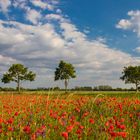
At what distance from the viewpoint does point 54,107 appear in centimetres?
1298

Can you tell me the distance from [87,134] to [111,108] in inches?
191

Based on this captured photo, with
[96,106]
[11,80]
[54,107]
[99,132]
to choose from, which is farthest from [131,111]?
[11,80]

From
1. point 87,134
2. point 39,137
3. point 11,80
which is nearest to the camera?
point 39,137

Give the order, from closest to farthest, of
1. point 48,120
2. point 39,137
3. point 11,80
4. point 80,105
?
1. point 39,137
2. point 48,120
3. point 80,105
4. point 11,80

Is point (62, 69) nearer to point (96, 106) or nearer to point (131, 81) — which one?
point (131, 81)

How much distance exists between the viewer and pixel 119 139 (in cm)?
715

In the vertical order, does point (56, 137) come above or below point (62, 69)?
below

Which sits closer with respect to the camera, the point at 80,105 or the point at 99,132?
the point at 99,132

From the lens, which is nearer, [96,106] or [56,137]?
[56,137]

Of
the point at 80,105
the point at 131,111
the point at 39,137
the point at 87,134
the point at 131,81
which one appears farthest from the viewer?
the point at 131,81

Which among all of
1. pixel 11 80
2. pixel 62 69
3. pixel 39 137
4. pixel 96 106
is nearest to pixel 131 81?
pixel 62 69

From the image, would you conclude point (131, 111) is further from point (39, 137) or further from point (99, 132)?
point (39, 137)

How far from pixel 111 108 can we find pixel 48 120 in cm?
320

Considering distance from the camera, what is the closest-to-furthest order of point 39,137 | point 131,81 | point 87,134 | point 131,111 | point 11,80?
point 39,137 → point 87,134 → point 131,111 → point 11,80 → point 131,81
